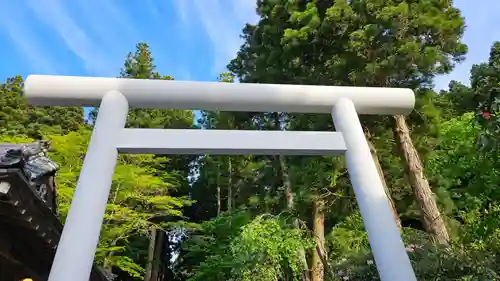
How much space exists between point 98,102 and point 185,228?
11.9 meters

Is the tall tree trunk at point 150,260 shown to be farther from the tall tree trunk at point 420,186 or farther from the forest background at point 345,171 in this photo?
the tall tree trunk at point 420,186

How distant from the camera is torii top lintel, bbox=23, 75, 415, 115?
9.82 ft

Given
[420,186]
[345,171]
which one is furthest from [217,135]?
[345,171]

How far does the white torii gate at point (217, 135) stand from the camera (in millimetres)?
2635

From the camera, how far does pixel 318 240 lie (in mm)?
8781

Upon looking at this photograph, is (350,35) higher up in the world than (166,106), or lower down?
higher up

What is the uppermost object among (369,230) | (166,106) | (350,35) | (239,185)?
(239,185)

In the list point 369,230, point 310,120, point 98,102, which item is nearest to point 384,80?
point 310,120

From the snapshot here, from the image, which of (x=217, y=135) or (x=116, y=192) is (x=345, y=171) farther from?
(x=217, y=135)

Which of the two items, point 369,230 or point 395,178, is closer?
point 369,230

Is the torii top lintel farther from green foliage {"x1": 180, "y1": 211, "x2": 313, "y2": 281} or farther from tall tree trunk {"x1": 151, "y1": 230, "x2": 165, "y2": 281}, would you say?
tall tree trunk {"x1": 151, "y1": 230, "x2": 165, "y2": 281}

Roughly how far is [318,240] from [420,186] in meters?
2.94

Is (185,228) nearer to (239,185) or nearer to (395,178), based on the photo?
(239,185)

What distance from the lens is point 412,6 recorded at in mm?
7133
